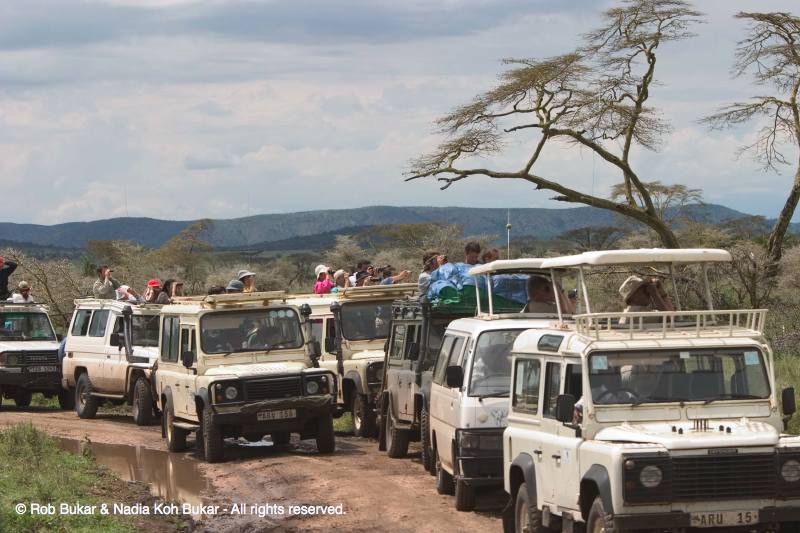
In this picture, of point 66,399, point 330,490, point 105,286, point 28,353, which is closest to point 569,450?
point 330,490

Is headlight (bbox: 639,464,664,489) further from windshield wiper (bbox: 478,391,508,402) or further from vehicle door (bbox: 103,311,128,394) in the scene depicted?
vehicle door (bbox: 103,311,128,394)

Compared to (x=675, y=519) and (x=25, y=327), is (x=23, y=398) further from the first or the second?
(x=675, y=519)

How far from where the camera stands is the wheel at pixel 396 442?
54.3 ft

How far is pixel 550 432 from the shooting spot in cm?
984

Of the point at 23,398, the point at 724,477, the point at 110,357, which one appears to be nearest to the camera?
the point at 724,477

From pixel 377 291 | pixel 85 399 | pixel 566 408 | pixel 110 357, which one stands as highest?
pixel 377 291

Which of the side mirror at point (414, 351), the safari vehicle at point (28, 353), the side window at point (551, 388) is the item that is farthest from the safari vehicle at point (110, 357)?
the side window at point (551, 388)

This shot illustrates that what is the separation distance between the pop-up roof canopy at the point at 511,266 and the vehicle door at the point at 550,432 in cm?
204

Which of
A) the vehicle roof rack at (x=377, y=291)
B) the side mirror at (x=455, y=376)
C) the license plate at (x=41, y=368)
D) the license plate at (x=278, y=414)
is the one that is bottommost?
the license plate at (x=41, y=368)

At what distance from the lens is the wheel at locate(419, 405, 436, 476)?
14.9 meters

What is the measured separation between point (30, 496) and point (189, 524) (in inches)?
63.4

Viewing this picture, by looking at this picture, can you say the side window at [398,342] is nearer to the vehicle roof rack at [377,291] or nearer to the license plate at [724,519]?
the vehicle roof rack at [377,291]

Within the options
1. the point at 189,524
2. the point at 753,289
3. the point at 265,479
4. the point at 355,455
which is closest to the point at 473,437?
the point at 189,524

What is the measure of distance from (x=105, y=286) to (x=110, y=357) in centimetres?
235
